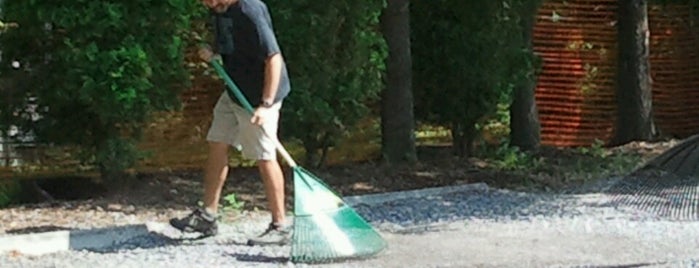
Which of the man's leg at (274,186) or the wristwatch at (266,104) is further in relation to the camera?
the man's leg at (274,186)

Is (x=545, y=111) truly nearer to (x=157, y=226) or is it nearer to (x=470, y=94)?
(x=470, y=94)

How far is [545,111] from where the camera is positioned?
1566 cm

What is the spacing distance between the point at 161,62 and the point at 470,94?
3744mm

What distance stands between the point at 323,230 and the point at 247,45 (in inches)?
45.9

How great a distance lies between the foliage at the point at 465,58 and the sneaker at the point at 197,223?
4521 millimetres

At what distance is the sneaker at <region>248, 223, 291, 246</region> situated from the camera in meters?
7.68

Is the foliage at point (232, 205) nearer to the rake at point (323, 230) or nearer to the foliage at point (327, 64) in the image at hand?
the foliage at point (327, 64)

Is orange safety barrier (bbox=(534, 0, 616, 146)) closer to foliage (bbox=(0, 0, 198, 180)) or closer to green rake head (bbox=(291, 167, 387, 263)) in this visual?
foliage (bbox=(0, 0, 198, 180))

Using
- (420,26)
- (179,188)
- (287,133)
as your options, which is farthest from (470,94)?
(179,188)

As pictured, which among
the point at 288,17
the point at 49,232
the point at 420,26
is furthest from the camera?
the point at 420,26

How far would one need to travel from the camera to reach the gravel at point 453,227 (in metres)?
7.41

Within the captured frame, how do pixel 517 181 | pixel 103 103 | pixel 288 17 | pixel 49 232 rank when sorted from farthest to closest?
pixel 517 181
pixel 288 17
pixel 103 103
pixel 49 232

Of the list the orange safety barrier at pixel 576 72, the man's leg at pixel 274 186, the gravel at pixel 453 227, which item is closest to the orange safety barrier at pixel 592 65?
the orange safety barrier at pixel 576 72

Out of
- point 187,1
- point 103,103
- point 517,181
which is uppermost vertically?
point 187,1
